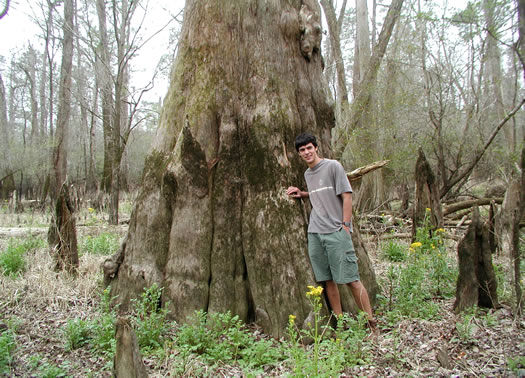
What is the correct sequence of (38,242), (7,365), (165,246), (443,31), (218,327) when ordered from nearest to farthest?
1. (7,365)
2. (218,327)
3. (165,246)
4. (38,242)
5. (443,31)

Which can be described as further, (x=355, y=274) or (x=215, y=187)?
(x=215, y=187)

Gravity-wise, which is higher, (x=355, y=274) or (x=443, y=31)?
(x=443, y=31)

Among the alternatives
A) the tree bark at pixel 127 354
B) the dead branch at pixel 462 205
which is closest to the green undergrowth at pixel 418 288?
the tree bark at pixel 127 354

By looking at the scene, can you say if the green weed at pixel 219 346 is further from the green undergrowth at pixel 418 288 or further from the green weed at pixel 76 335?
the green undergrowth at pixel 418 288

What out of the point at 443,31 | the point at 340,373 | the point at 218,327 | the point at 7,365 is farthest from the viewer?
the point at 443,31

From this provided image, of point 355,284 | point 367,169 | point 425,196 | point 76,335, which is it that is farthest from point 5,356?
point 425,196

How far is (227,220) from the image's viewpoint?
382 centimetres

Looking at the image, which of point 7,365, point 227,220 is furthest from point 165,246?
point 7,365

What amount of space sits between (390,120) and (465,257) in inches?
254

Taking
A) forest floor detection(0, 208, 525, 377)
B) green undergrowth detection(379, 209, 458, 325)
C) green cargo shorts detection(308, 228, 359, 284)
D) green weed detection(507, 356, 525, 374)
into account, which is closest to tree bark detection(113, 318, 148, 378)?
forest floor detection(0, 208, 525, 377)

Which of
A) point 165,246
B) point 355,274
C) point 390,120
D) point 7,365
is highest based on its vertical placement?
point 390,120

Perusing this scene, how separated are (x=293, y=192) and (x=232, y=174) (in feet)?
2.17

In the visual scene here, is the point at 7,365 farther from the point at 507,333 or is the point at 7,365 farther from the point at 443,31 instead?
the point at 443,31

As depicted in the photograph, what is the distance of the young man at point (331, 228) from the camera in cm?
339
